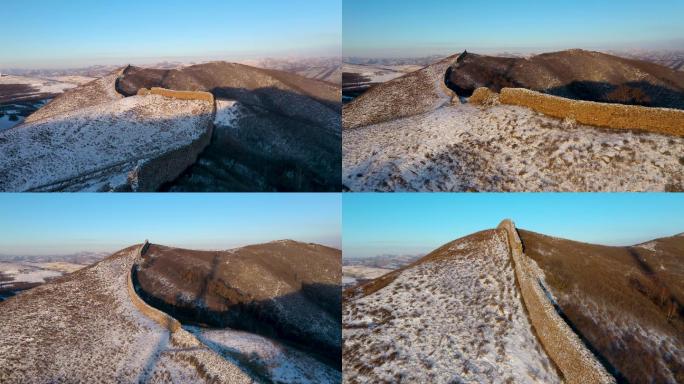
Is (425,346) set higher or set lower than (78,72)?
lower

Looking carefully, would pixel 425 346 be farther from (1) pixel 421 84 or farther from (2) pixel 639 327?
(1) pixel 421 84

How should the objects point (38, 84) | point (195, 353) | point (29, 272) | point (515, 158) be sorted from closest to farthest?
1. point (195, 353)
2. point (515, 158)
3. point (29, 272)
4. point (38, 84)

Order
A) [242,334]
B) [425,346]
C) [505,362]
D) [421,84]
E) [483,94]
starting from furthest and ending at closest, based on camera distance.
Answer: [421,84] → [483,94] → [242,334] → [425,346] → [505,362]

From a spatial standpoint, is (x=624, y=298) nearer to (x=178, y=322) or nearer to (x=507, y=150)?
(x=507, y=150)

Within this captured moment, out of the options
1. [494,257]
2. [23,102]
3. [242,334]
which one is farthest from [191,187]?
[23,102]

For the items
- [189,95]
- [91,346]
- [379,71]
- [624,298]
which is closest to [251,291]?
[91,346]

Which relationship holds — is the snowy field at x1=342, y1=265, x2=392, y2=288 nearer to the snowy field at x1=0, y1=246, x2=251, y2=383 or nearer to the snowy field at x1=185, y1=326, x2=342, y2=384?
the snowy field at x1=185, y1=326, x2=342, y2=384
